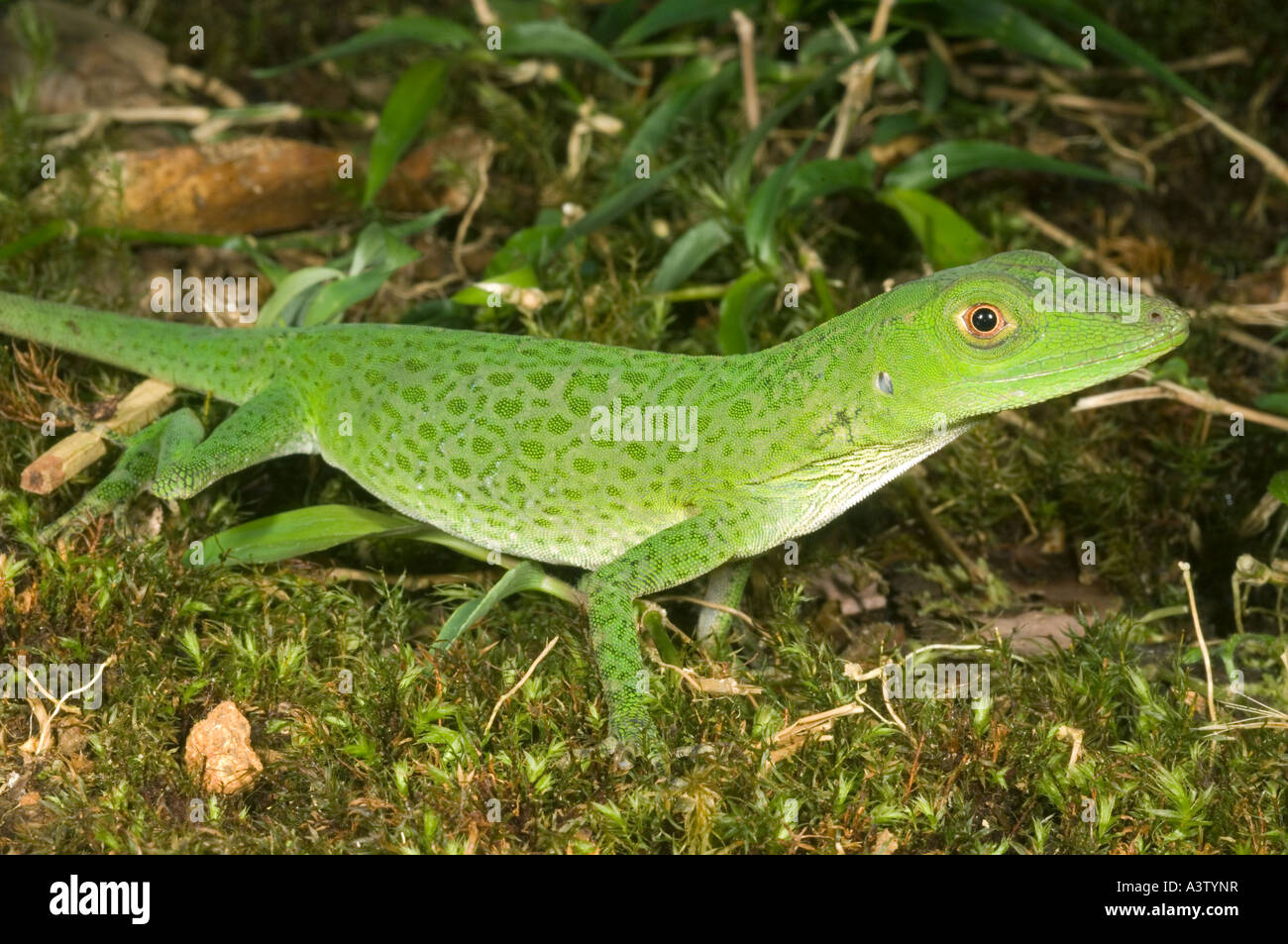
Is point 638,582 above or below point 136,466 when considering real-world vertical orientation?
below

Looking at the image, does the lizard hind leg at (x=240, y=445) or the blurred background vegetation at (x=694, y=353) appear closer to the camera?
the blurred background vegetation at (x=694, y=353)

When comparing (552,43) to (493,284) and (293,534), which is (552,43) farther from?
(293,534)

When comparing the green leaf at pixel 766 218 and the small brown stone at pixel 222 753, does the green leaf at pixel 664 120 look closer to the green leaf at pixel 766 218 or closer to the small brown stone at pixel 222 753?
the green leaf at pixel 766 218

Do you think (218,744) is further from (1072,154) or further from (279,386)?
(1072,154)

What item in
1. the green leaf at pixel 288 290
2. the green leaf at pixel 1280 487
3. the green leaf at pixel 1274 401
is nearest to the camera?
the green leaf at pixel 1280 487

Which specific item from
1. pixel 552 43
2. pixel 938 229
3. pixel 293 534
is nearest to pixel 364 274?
pixel 293 534

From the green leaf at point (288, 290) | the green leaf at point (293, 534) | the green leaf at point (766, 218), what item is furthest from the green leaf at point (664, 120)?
the green leaf at point (293, 534)
